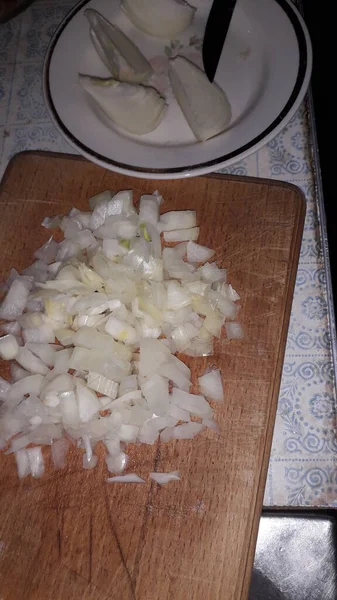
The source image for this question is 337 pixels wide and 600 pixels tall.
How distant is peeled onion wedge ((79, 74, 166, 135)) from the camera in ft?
3.45

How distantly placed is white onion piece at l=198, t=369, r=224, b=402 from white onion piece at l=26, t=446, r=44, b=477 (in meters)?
0.27

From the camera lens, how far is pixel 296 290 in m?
0.99

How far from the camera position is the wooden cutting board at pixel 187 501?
30.4 inches

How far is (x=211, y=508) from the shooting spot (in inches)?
31.7

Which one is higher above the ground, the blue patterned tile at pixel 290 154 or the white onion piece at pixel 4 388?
the blue patterned tile at pixel 290 154

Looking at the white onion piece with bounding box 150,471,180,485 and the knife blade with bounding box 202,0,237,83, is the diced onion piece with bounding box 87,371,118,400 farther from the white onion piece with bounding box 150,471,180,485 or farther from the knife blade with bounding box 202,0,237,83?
the knife blade with bounding box 202,0,237,83

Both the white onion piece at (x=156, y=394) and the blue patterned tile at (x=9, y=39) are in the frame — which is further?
the blue patterned tile at (x=9, y=39)

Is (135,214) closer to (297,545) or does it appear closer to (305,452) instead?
(305,452)

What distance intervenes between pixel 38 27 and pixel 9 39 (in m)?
0.08

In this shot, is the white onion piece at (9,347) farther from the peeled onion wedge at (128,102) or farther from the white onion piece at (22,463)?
the peeled onion wedge at (128,102)

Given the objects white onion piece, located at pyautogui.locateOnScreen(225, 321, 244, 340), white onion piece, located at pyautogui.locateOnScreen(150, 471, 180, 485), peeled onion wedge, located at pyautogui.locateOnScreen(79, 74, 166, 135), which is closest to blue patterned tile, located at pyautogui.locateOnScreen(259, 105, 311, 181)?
peeled onion wedge, located at pyautogui.locateOnScreen(79, 74, 166, 135)

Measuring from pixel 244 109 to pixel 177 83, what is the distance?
14 cm

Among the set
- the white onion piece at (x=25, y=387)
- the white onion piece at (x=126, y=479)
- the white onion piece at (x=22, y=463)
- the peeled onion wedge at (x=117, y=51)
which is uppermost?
the peeled onion wedge at (x=117, y=51)

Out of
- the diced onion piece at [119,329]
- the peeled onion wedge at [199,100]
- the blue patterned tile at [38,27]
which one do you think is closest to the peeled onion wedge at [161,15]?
the peeled onion wedge at [199,100]
